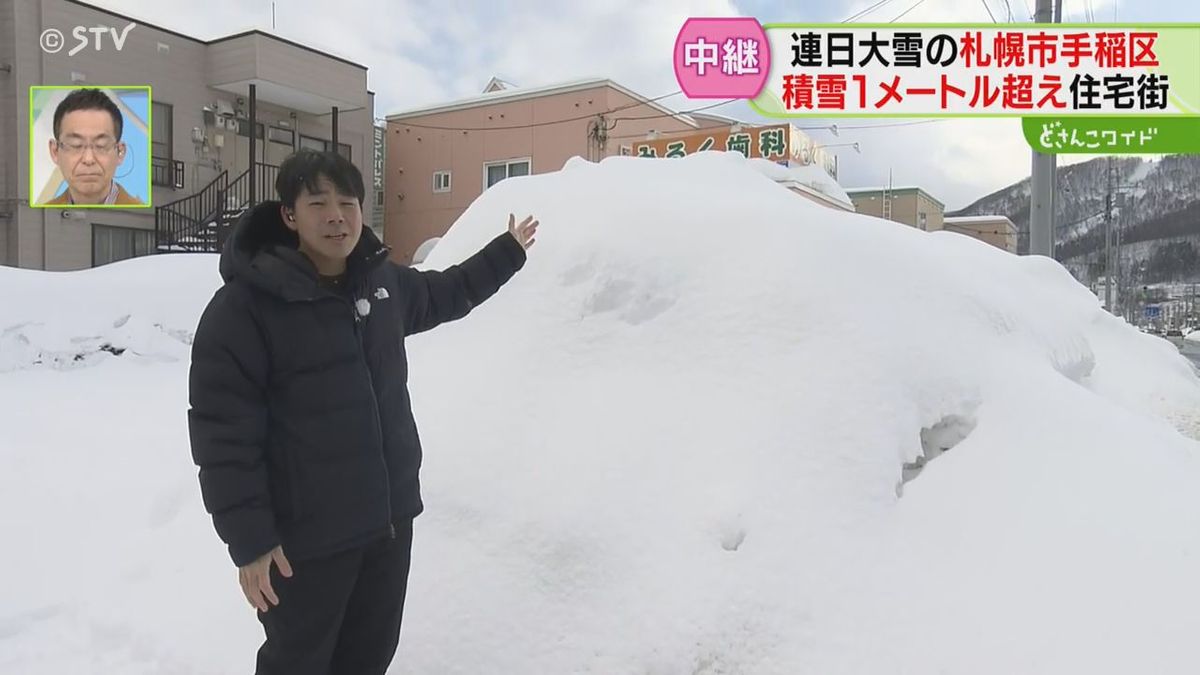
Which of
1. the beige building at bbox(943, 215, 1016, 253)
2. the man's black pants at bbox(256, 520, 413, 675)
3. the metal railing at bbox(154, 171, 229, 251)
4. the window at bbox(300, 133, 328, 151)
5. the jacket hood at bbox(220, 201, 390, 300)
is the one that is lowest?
the man's black pants at bbox(256, 520, 413, 675)

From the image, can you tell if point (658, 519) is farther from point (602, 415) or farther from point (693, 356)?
point (693, 356)

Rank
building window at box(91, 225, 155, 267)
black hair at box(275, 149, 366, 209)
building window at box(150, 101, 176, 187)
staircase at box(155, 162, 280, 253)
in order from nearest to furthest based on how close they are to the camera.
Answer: black hair at box(275, 149, 366, 209) < building window at box(91, 225, 155, 267) < staircase at box(155, 162, 280, 253) < building window at box(150, 101, 176, 187)

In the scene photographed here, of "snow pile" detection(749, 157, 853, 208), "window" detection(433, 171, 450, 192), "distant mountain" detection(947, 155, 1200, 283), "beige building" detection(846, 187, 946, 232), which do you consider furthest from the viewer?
"distant mountain" detection(947, 155, 1200, 283)

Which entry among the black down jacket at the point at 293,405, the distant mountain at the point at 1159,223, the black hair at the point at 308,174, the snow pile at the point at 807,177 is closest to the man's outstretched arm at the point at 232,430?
the black down jacket at the point at 293,405

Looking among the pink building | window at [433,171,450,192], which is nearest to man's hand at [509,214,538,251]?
the pink building

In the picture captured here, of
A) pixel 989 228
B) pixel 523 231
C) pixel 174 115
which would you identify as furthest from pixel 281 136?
pixel 989 228

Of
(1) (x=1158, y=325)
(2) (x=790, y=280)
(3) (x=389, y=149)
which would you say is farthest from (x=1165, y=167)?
(2) (x=790, y=280)

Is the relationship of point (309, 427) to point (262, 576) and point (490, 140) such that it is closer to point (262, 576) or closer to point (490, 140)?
point (262, 576)

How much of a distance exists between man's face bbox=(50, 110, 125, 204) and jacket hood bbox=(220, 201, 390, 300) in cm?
1344

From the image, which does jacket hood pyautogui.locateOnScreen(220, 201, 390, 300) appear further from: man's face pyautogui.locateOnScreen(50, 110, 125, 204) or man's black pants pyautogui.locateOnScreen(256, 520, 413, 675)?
man's face pyautogui.locateOnScreen(50, 110, 125, 204)

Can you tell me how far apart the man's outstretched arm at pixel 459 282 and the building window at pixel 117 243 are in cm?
1343

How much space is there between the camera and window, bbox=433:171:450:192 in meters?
18.3

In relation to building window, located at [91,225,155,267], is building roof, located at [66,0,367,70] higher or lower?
higher

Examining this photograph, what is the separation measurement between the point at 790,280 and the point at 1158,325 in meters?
65.6
